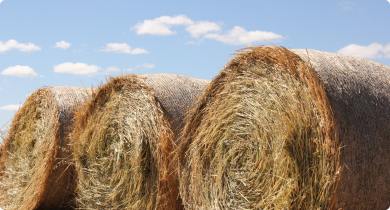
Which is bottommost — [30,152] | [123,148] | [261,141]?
[30,152]

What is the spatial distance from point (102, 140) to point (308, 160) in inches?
104

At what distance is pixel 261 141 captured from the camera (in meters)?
2.83

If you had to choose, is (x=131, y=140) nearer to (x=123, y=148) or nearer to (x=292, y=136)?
(x=123, y=148)

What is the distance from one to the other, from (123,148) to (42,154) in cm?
159

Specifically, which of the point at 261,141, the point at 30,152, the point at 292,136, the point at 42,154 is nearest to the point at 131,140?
the point at 261,141

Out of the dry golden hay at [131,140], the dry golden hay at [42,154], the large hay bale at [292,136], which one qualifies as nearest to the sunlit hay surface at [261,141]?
the large hay bale at [292,136]

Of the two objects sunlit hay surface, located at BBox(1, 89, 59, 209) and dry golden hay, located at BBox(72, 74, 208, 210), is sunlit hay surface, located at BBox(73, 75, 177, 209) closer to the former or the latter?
dry golden hay, located at BBox(72, 74, 208, 210)

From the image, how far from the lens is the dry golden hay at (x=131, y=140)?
A: 3521 millimetres

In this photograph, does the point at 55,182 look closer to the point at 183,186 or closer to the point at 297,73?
the point at 183,186

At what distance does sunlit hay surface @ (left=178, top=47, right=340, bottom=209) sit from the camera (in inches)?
94.2

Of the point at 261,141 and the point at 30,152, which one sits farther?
the point at 30,152

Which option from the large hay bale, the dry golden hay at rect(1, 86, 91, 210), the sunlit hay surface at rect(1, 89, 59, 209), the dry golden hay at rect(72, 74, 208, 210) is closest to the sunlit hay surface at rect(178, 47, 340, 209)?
the large hay bale

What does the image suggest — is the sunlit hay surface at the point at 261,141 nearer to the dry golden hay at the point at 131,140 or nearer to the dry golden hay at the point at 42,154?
the dry golden hay at the point at 131,140

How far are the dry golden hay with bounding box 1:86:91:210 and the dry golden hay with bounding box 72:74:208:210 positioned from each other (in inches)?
10.7
